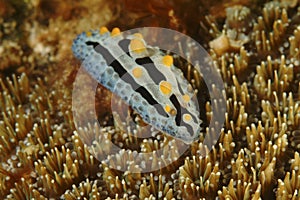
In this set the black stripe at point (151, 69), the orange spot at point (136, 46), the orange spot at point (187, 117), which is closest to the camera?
the orange spot at point (187, 117)

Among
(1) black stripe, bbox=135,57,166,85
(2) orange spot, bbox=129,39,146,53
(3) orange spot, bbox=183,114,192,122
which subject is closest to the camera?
(3) orange spot, bbox=183,114,192,122

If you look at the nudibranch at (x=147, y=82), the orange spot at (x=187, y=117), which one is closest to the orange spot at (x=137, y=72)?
the nudibranch at (x=147, y=82)

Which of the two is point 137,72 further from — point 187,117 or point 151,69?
point 187,117

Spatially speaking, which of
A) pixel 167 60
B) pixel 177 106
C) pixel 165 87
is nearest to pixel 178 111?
pixel 177 106

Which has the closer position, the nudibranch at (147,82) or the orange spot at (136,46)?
the nudibranch at (147,82)

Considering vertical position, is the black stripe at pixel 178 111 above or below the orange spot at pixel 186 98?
below

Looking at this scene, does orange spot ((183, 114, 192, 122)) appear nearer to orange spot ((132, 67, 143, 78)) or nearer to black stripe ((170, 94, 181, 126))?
black stripe ((170, 94, 181, 126))

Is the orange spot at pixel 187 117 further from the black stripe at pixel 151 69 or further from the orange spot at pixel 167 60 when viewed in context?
the orange spot at pixel 167 60

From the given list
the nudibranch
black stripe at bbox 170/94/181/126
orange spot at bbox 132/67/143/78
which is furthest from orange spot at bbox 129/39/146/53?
black stripe at bbox 170/94/181/126
